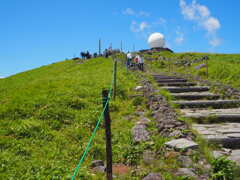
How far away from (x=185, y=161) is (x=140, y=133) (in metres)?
1.76

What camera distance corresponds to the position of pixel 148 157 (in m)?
4.27

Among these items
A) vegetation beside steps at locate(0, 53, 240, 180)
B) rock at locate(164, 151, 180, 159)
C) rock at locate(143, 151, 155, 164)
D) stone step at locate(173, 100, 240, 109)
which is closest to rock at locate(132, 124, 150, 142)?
vegetation beside steps at locate(0, 53, 240, 180)

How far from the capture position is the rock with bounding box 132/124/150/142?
203 inches

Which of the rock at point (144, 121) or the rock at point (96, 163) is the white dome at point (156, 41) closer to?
the rock at point (144, 121)

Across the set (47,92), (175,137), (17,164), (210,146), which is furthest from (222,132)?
(47,92)

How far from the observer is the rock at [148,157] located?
4.13 metres

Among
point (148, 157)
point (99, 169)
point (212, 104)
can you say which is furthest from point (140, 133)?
point (212, 104)

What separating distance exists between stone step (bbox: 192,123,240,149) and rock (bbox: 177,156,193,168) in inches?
43.4

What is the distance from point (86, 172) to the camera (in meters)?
3.85

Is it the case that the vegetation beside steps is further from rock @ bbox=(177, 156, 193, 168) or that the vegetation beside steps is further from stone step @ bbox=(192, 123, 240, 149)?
stone step @ bbox=(192, 123, 240, 149)

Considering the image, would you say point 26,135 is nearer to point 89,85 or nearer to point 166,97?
point 166,97

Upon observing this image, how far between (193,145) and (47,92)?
273 inches

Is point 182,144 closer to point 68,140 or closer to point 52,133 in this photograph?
point 68,140

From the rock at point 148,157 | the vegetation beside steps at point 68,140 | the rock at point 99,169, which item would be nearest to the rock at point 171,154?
the vegetation beside steps at point 68,140
